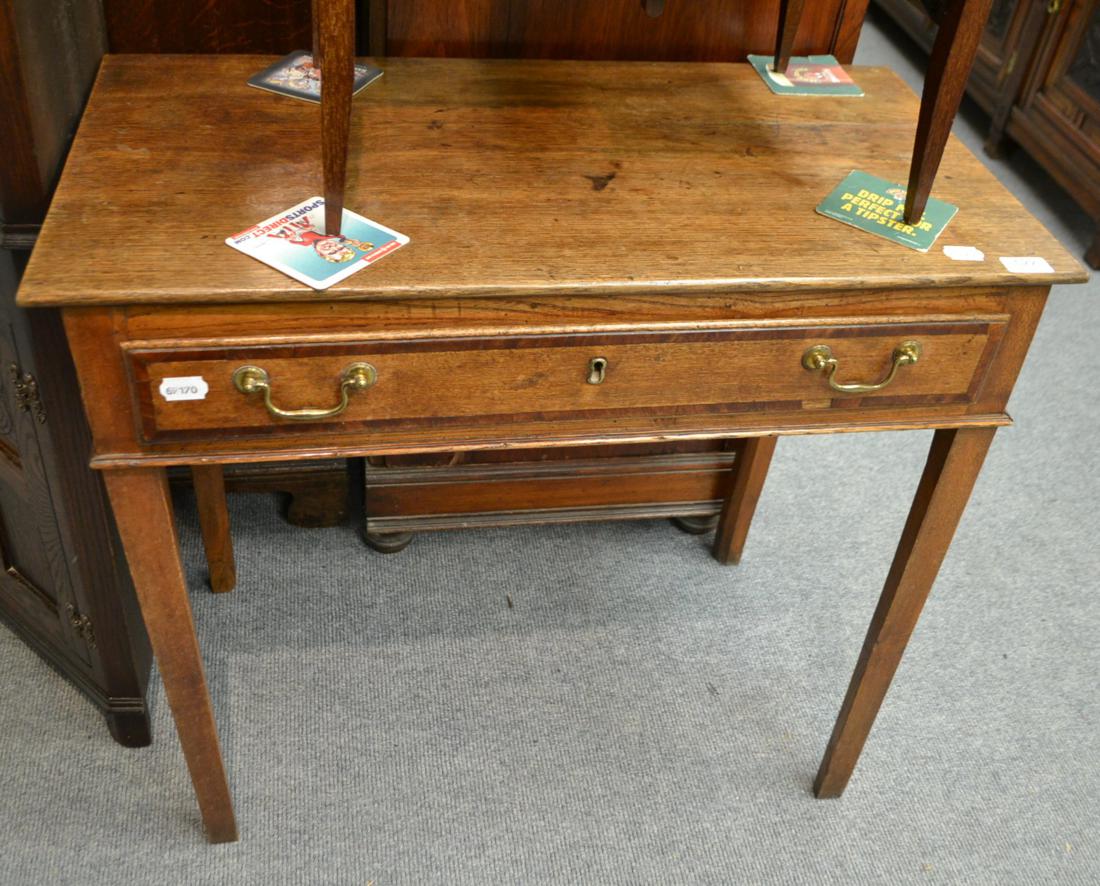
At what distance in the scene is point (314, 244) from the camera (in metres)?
1.14

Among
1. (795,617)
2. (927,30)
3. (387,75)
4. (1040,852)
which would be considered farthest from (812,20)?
(927,30)

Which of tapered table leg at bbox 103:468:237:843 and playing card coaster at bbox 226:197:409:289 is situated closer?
playing card coaster at bbox 226:197:409:289

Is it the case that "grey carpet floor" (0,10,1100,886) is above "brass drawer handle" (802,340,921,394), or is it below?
below

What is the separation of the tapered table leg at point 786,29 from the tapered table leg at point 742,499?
0.61 meters

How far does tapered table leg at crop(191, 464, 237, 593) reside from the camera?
5.84ft

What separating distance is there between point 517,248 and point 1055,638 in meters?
1.36

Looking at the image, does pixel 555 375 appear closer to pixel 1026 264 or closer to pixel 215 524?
pixel 1026 264

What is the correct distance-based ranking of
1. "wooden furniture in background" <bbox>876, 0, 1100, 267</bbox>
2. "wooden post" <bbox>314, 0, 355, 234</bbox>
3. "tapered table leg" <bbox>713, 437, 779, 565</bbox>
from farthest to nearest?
"wooden furniture in background" <bbox>876, 0, 1100, 267</bbox>
"tapered table leg" <bbox>713, 437, 779, 565</bbox>
"wooden post" <bbox>314, 0, 355, 234</bbox>

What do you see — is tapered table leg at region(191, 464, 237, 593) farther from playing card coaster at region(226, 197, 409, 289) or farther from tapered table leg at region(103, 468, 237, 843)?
playing card coaster at region(226, 197, 409, 289)

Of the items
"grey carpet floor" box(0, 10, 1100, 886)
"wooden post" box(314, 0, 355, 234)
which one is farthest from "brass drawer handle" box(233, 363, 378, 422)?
"grey carpet floor" box(0, 10, 1100, 886)

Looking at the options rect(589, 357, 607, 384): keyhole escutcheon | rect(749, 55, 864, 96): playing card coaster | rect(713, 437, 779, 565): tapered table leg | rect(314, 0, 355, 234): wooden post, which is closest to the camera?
rect(314, 0, 355, 234): wooden post

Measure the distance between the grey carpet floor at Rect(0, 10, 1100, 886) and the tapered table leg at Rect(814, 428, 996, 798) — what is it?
5.1 inches

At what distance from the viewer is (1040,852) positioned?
1.67 metres

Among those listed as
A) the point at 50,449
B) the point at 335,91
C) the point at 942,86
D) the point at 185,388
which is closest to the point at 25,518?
the point at 50,449
